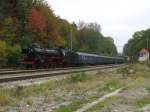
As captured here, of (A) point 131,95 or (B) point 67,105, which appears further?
(A) point 131,95

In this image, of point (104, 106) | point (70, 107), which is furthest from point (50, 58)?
point (70, 107)

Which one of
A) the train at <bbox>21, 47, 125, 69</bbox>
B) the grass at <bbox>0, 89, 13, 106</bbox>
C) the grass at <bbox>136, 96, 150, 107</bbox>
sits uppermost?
the train at <bbox>21, 47, 125, 69</bbox>

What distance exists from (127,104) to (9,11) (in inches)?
2443

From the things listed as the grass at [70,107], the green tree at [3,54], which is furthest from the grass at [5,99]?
the green tree at [3,54]

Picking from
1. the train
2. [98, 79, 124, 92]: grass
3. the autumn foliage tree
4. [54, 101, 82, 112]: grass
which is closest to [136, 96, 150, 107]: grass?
[54, 101, 82, 112]: grass

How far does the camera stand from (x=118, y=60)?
104 m

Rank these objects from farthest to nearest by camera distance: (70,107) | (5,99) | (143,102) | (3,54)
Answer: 1. (3,54)
2. (143,102)
3. (5,99)
4. (70,107)

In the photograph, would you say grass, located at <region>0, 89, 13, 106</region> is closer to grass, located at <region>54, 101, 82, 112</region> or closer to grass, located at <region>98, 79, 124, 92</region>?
grass, located at <region>54, 101, 82, 112</region>

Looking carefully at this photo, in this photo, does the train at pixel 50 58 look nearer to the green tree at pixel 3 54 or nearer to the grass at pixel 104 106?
the green tree at pixel 3 54

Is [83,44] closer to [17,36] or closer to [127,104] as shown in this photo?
[17,36]

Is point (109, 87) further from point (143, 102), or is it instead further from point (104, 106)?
point (104, 106)

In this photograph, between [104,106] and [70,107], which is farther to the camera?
[104,106]

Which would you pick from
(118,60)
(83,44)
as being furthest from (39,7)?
(83,44)

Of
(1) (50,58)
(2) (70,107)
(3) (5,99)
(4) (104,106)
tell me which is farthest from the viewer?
(1) (50,58)
